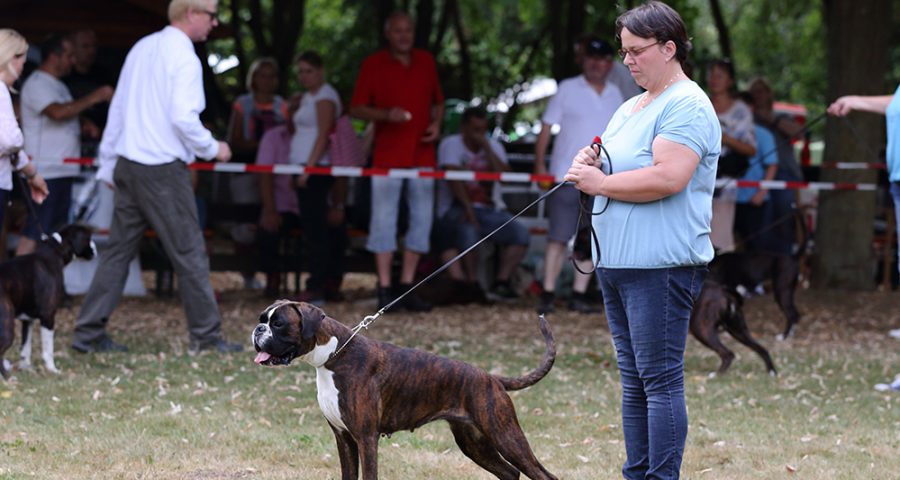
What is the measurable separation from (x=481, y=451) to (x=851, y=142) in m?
9.11

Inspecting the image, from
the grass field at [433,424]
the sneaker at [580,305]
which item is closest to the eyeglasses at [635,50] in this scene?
the grass field at [433,424]

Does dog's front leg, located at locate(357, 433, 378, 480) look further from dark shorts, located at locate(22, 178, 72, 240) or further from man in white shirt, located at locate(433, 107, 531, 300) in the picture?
man in white shirt, located at locate(433, 107, 531, 300)

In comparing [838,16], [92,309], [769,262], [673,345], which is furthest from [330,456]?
[838,16]

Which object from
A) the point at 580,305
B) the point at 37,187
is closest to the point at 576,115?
the point at 580,305

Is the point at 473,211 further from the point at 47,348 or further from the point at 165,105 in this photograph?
the point at 47,348

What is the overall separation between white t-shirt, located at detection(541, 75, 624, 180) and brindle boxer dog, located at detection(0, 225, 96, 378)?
4.42 m

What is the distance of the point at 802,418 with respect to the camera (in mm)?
6613

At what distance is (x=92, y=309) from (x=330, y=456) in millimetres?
3247

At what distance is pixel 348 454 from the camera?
171 inches

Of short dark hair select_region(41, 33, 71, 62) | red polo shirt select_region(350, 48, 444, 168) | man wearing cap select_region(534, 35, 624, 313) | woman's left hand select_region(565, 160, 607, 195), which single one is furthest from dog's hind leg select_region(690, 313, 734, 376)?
short dark hair select_region(41, 33, 71, 62)

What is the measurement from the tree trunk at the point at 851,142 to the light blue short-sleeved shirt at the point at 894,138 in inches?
210

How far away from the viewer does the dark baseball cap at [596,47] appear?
34.3ft

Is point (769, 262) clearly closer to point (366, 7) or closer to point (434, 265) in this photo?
point (434, 265)

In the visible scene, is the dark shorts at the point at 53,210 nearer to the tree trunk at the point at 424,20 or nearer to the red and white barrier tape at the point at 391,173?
the red and white barrier tape at the point at 391,173
